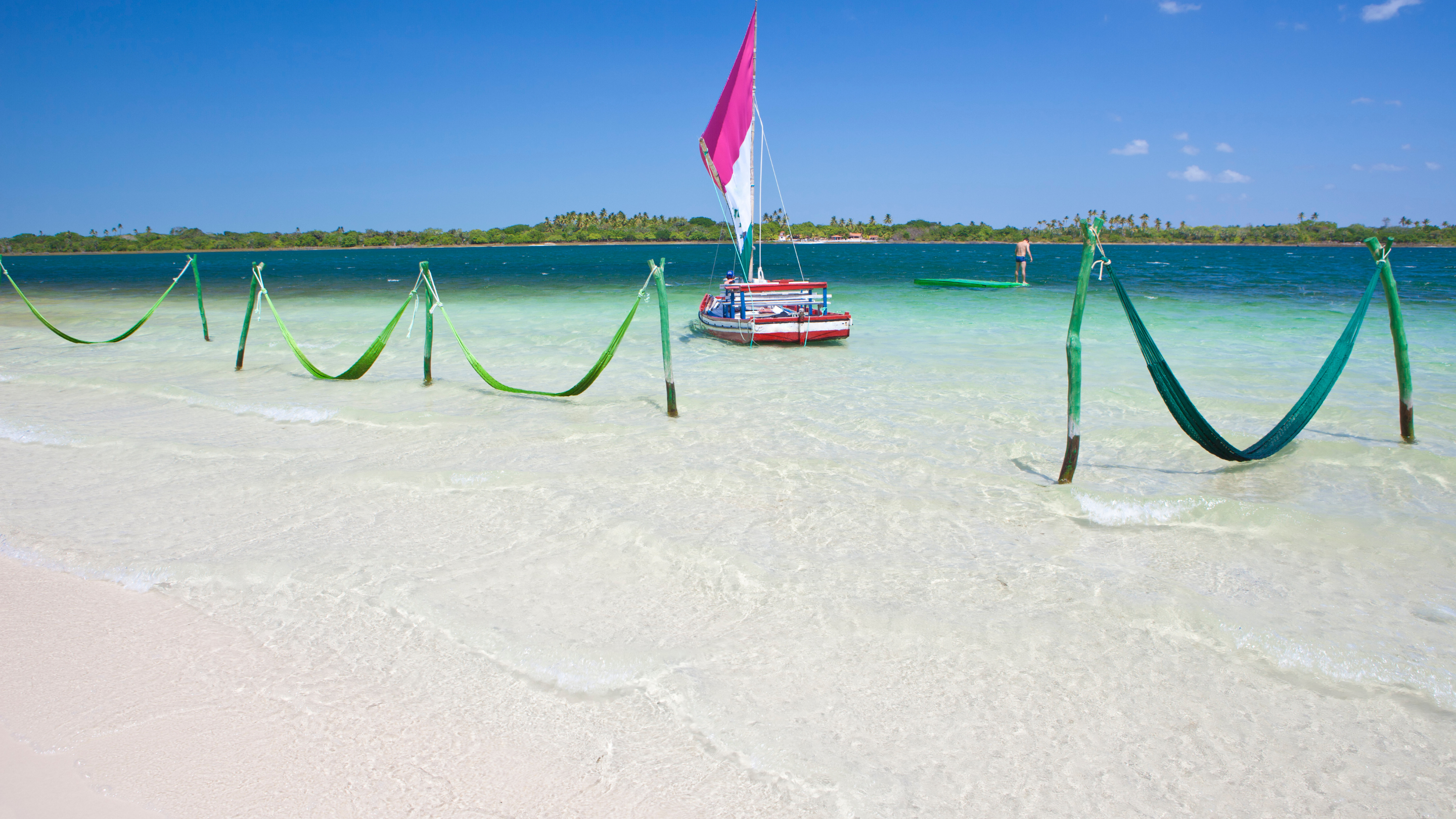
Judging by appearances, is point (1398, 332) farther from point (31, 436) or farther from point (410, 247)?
point (410, 247)

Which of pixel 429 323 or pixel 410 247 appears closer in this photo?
pixel 429 323

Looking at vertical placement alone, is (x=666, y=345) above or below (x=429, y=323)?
below

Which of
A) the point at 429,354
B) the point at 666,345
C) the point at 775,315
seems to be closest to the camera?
the point at 666,345

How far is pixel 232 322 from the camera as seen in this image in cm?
2023

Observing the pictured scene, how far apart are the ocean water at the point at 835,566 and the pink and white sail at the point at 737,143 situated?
4385 mm

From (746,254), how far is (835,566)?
10603 millimetres

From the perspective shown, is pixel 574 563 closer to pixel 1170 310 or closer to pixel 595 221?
pixel 1170 310

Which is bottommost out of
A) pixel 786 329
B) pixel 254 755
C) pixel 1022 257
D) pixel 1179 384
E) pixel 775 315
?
pixel 254 755

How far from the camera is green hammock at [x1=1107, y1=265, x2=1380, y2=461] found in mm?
5789

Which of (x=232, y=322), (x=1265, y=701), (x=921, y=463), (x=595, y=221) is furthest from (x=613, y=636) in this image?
(x=595, y=221)

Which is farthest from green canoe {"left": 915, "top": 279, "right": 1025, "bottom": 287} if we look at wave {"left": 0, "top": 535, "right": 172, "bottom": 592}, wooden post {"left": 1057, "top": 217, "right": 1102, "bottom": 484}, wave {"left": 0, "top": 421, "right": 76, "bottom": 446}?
wave {"left": 0, "top": 535, "right": 172, "bottom": 592}

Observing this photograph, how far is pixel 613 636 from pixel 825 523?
2007 millimetres

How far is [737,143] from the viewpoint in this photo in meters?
13.8

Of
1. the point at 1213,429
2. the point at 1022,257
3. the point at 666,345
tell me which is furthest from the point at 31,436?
the point at 1022,257
